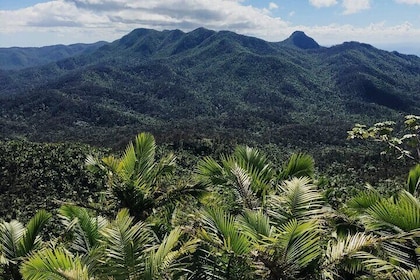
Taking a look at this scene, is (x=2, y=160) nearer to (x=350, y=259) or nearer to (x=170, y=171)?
(x=170, y=171)

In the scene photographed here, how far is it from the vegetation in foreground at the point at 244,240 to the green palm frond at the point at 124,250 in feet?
0.04

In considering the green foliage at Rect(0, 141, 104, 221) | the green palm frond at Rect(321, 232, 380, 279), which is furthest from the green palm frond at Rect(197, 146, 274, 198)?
the green foliage at Rect(0, 141, 104, 221)

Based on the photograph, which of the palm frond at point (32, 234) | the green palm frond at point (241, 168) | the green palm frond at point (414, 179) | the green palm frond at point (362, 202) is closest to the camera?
the green palm frond at point (362, 202)

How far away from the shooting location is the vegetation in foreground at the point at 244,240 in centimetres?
546

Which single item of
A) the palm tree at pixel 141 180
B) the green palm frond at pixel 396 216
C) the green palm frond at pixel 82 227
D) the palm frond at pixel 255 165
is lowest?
the green palm frond at pixel 82 227

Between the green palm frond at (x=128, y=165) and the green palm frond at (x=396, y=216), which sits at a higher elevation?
the green palm frond at (x=396, y=216)

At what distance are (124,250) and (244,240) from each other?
5.46ft

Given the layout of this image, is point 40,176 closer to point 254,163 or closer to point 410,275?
point 254,163

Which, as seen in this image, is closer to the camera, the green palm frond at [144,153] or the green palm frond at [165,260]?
the green palm frond at [165,260]

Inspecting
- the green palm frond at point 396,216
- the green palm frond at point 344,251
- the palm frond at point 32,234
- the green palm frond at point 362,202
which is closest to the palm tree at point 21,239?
the palm frond at point 32,234

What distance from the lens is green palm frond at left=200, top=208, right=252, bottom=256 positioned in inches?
222

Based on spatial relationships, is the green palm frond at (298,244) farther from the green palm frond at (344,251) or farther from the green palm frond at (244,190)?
the green palm frond at (244,190)

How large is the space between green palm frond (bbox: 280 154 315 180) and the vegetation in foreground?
15.5 inches

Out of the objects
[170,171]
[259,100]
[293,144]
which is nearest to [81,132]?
[293,144]
